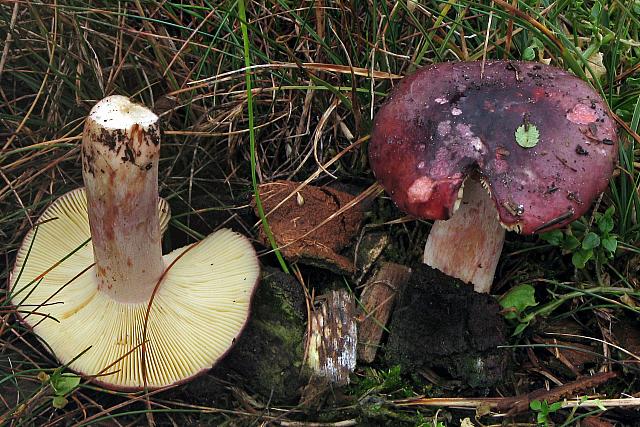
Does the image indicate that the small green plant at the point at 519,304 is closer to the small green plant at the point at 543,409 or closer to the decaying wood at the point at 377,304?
the small green plant at the point at 543,409

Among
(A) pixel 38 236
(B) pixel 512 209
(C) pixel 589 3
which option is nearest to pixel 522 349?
(B) pixel 512 209

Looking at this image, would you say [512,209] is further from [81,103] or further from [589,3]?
[81,103]

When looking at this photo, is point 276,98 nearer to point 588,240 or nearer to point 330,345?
point 330,345

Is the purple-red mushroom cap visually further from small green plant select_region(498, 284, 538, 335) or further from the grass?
small green plant select_region(498, 284, 538, 335)

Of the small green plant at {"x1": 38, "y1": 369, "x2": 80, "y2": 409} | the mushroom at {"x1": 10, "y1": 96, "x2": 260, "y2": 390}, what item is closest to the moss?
the mushroom at {"x1": 10, "y1": 96, "x2": 260, "y2": 390}

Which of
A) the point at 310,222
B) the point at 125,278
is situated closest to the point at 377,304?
the point at 310,222

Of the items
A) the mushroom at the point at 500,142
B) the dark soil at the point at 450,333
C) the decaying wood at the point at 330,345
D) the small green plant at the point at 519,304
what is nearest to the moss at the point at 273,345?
the decaying wood at the point at 330,345
